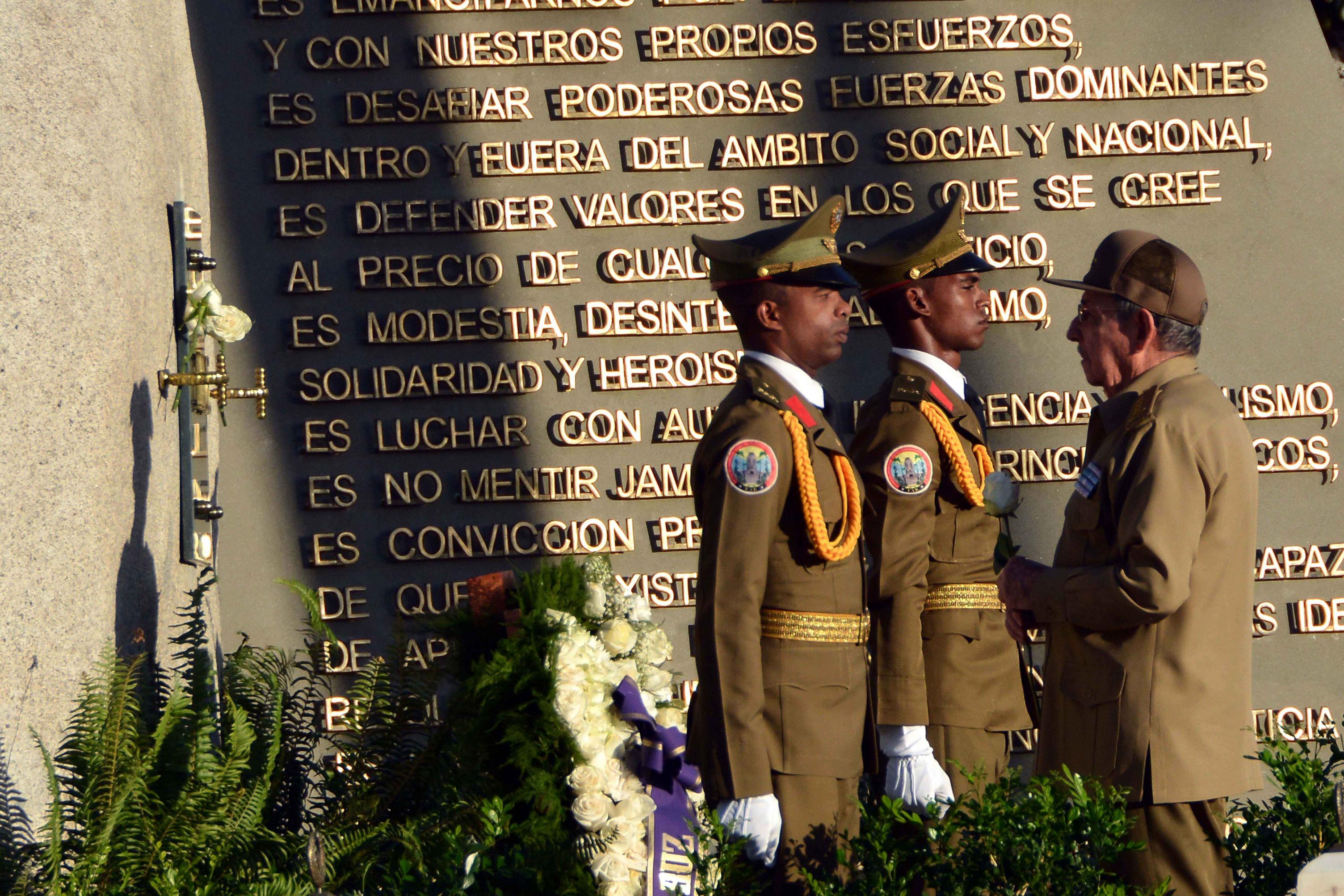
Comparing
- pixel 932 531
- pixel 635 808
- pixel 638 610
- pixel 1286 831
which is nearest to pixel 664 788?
pixel 635 808

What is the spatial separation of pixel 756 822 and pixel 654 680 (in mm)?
989

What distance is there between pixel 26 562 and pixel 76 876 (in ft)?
2.60

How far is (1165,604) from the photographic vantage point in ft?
10.5

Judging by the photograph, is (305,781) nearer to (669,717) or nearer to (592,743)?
(592,743)

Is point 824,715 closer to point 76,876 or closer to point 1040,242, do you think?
point 76,876

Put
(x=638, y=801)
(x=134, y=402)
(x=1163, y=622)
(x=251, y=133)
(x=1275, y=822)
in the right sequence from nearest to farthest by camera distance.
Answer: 1. (x=1275, y=822)
2. (x=1163, y=622)
3. (x=638, y=801)
4. (x=134, y=402)
5. (x=251, y=133)

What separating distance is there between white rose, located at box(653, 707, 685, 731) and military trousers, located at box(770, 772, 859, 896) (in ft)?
2.38

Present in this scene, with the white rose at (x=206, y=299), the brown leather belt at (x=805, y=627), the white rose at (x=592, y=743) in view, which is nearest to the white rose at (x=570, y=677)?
the white rose at (x=592, y=743)

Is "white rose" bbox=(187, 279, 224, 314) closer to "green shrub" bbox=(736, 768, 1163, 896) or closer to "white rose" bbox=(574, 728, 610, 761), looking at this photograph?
"white rose" bbox=(574, 728, 610, 761)

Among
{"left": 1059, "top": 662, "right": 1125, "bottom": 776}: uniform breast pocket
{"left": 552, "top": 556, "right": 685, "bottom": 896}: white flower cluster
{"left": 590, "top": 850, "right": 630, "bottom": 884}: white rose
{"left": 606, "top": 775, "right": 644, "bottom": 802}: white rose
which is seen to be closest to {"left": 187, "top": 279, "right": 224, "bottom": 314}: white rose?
{"left": 552, "top": 556, "right": 685, "bottom": 896}: white flower cluster

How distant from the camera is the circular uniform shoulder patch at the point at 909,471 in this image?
3.92 metres

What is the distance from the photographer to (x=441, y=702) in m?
5.20

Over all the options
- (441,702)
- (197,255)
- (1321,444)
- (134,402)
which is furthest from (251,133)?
(1321,444)

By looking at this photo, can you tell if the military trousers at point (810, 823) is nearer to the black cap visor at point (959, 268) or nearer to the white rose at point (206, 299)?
the black cap visor at point (959, 268)
